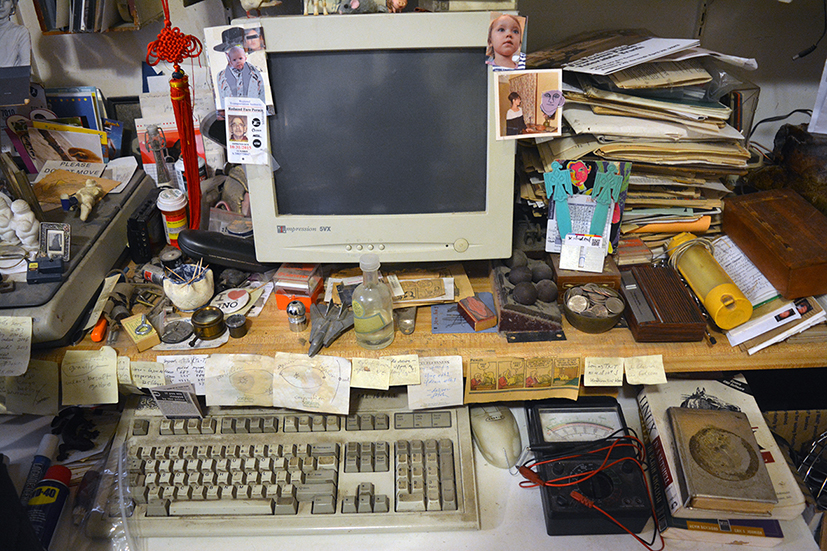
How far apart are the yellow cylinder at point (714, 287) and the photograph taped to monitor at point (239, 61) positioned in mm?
785

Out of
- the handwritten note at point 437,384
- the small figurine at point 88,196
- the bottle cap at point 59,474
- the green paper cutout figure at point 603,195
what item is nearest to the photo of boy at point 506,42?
the green paper cutout figure at point 603,195

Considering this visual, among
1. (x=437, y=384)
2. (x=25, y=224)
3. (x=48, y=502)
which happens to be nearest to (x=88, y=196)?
(x=25, y=224)

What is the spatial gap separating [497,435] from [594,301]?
11.6 inches

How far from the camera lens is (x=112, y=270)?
115cm

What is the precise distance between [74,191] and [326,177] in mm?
641

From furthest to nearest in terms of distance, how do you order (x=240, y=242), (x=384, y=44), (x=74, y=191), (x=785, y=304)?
(x=74, y=191) < (x=240, y=242) < (x=785, y=304) < (x=384, y=44)

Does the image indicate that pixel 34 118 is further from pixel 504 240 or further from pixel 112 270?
pixel 504 240

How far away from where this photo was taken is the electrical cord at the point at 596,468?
3.01 ft

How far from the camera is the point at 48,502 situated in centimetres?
94

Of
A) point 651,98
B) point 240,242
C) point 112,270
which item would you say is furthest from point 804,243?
point 112,270

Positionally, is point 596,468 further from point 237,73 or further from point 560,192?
point 237,73

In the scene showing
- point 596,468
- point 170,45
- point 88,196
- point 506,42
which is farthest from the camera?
point 88,196

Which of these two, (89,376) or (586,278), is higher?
(586,278)

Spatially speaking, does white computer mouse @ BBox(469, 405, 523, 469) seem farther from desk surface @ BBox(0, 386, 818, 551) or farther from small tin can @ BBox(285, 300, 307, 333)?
small tin can @ BBox(285, 300, 307, 333)
